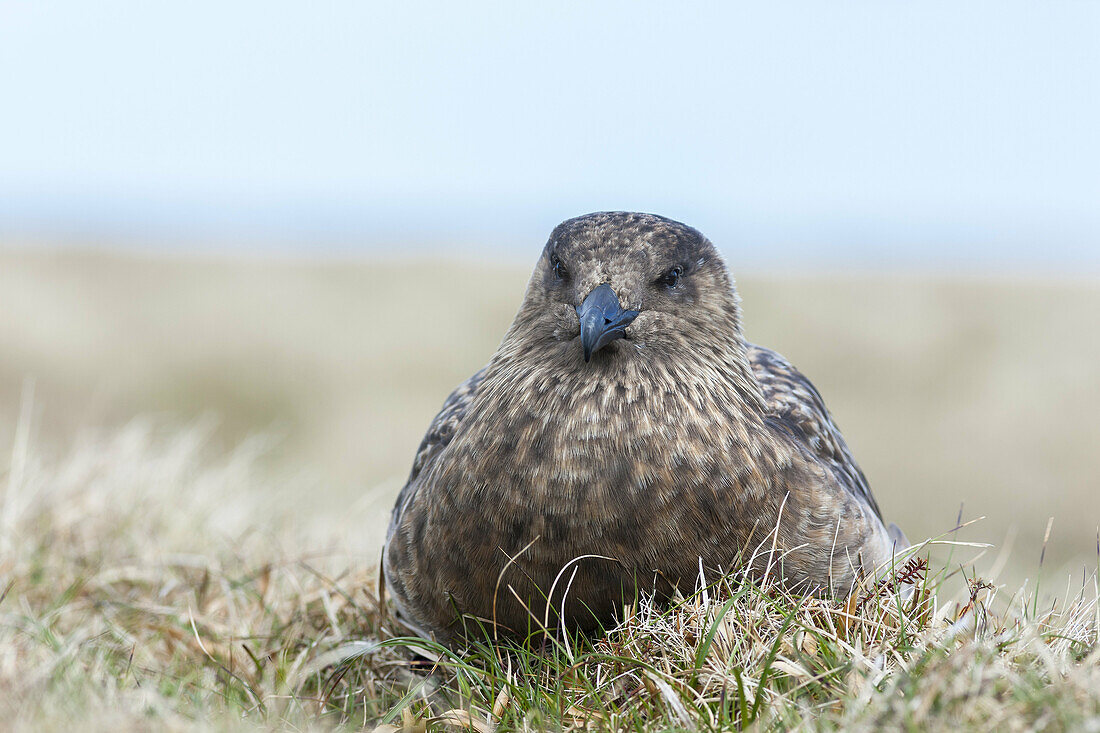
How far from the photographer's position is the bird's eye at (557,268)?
3344 mm

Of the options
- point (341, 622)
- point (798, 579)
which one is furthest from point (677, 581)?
point (341, 622)

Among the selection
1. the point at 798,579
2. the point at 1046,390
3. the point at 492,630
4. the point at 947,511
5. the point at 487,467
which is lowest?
the point at 947,511

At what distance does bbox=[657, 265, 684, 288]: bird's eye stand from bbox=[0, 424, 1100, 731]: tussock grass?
0.92 meters

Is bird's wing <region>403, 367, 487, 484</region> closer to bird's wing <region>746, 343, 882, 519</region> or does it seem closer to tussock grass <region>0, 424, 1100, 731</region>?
tussock grass <region>0, 424, 1100, 731</region>

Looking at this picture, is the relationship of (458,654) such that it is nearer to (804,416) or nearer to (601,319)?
(601,319)

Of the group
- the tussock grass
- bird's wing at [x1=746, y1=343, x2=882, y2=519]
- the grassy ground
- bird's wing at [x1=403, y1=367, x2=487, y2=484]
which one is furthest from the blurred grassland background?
bird's wing at [x1=403, y1=367, x2=487, y2=484]

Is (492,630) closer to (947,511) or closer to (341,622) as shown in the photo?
(341,622)

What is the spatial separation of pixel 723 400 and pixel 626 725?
104 cm

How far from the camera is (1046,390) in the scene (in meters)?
12.2

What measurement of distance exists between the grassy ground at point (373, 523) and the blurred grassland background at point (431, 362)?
0.15ft

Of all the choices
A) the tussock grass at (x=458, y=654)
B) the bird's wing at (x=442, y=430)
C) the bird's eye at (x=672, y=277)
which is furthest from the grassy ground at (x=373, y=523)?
the bird's eye at (x=672, y=277)

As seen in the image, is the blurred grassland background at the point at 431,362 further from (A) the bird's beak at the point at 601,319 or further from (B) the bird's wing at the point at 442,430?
(A) the bird's beak at the point at 601,319

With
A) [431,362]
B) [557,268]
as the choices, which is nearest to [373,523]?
[557,268]

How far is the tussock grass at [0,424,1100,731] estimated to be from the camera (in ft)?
7.67
